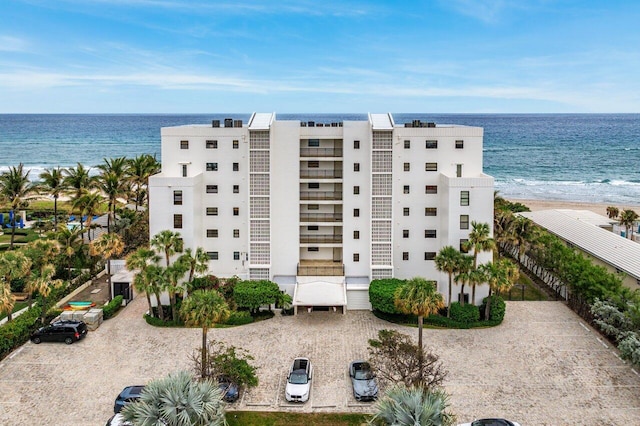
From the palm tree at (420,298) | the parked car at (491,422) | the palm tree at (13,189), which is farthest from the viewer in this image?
the palm tree at (13,189)

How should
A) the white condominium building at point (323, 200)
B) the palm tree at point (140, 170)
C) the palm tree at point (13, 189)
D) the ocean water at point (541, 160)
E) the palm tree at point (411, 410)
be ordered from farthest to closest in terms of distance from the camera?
the ocean water at point (541, 160)
the palm tree at point (140, 170)
the palm tree at point (13, 189)
the white condominium building at point (323, 200)
the palm tree at point (411, 410)

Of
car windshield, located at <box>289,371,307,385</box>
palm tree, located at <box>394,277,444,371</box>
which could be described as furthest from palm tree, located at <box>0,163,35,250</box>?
palm tree, located at <box>394,277,444,371</box>

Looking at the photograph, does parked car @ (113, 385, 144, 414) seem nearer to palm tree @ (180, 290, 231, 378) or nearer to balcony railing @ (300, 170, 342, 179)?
palm tree @ (180, 290, 231, 378)

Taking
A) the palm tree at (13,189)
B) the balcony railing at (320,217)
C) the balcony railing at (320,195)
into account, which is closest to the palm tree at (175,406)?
the balcony railing at (320,217)

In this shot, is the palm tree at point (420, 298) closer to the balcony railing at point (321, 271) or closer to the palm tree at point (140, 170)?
the balcony railing at point (321, 271)

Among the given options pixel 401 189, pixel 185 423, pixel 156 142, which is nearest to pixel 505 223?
pixel 401 189

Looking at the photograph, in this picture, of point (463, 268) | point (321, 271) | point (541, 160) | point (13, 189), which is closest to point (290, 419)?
point (463, 268)

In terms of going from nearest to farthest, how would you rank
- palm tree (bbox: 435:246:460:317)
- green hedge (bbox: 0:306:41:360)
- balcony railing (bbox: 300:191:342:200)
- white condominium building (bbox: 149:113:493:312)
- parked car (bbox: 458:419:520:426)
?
parked car (bbox: 458:419:520:426) < green hedge (bbox: 0:306:41:360) < palm tree (bbox: 435:246:460:317) < white condominium building (bbox: 149:113:493:312) < balcony railing (bbox: 300:191:342:200)

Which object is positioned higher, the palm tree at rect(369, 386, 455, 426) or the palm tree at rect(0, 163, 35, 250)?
the palm tree at rect(0, 163, 35, 250)
